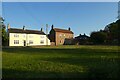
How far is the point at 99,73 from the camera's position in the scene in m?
8.97

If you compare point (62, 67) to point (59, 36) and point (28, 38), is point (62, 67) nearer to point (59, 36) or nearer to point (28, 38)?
point (28, 38)

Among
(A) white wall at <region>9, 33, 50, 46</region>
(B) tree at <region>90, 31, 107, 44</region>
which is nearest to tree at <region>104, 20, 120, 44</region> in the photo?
(B) tree at <region>90, 31, 107, 44</region>

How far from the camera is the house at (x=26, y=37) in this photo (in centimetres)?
8931

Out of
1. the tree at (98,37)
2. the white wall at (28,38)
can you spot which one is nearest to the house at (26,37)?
the white wall at (28,38)

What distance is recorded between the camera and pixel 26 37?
94.8m

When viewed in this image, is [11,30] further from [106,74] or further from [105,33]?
[106,74]

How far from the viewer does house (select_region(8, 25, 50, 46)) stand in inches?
3516

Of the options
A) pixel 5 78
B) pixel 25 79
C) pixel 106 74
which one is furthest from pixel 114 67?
pixel 5 78

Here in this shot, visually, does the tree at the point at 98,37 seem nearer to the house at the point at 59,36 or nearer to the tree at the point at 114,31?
the tree at the point at 114,31

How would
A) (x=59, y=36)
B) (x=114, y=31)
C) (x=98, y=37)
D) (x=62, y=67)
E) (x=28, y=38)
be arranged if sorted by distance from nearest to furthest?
(x=62, y=67) → (x=114, y=31) → (x=28, y=38) → (x=98, y=37) → (x=59, y=36)

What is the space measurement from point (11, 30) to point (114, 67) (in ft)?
277

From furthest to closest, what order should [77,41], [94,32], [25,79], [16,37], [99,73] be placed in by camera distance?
[77,41]
[94,32]
[16,37]
[25,79]
[99,73]

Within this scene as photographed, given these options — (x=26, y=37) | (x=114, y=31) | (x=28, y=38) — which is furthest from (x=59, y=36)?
(x=114, y=31)

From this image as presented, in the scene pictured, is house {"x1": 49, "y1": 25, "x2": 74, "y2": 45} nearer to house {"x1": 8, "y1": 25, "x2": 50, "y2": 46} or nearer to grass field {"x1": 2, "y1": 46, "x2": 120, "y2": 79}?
house {"x1": 8, "y1": 25, "x2": 50, "y2": 46}
